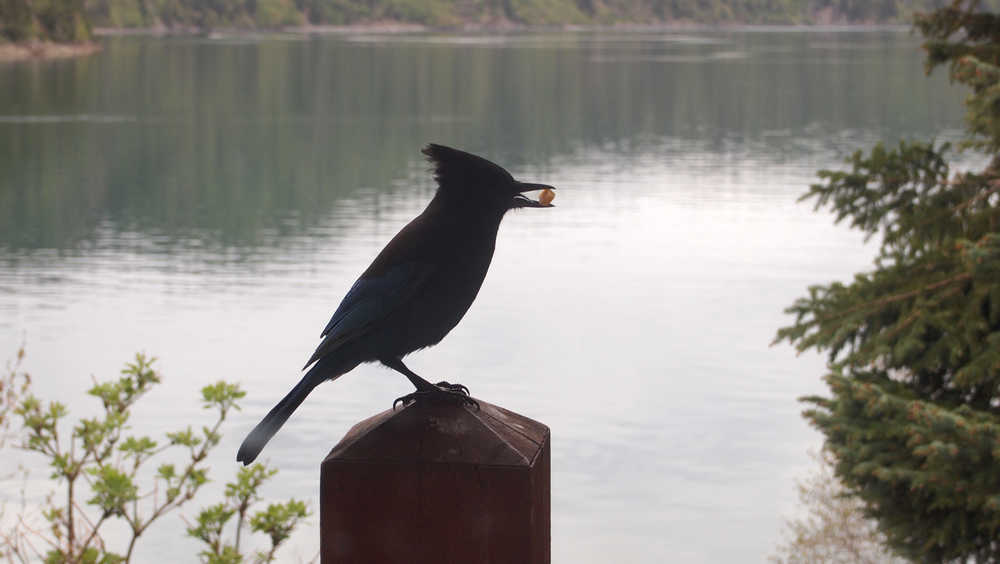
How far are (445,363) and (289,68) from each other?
9029 cm

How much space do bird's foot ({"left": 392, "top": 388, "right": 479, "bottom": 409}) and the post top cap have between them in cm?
9

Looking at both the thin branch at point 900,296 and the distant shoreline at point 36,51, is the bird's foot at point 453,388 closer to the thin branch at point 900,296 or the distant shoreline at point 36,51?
the thin branch at point 900,296

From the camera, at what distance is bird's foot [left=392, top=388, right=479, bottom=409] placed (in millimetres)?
2840

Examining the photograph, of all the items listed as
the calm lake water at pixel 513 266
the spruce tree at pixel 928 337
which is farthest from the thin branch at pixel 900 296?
the calm lake water at pixel 513 266

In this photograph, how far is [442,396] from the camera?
9.62 ft

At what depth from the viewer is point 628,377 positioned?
30.6 meters

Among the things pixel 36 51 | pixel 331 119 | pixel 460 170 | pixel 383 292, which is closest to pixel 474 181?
pixel 460 170

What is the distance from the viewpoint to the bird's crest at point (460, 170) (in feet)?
9.77

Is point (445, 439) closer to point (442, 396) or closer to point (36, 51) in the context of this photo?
point (442, 396)

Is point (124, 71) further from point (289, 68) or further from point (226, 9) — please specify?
point (226, 9)

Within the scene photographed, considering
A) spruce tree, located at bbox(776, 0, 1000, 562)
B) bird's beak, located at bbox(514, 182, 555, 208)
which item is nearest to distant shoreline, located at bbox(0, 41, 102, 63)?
spruce tree, located at bbox(776, 0, 1000, 562)

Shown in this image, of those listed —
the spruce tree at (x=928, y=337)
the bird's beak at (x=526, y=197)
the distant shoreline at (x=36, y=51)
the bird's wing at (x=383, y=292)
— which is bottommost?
the distant shoreline at (x=36, y=51)

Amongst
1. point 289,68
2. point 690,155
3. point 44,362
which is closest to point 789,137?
point 690,155

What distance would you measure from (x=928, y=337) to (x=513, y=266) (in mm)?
30298
